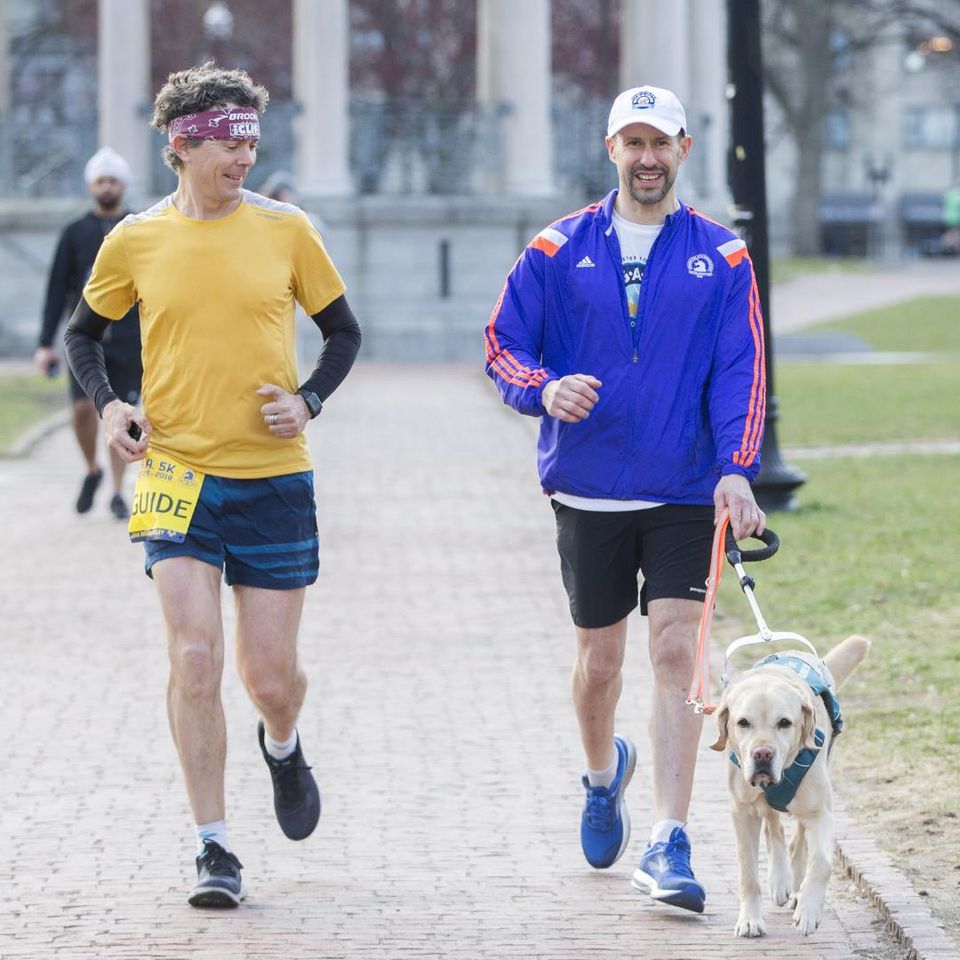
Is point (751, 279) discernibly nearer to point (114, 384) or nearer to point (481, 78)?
point (114, 384)

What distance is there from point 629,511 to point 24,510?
9.40 meters

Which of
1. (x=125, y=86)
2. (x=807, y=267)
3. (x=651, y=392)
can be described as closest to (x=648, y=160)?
(x=651, y=392)

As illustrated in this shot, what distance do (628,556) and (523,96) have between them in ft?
92.0

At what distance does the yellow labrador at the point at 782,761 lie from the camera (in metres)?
5.07

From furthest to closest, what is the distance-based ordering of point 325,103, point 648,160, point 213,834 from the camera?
point 325,103 < point 213,834 < point 648,160

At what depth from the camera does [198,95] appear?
5738 mm

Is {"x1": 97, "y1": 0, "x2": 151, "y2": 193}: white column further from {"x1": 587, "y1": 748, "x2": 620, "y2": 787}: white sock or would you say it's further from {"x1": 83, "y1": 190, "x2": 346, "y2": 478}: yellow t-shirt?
{"x1": 587, "y1": 748, "x2": 620, "y2": 787}: white sock

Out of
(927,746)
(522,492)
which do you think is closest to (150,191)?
(522,492)

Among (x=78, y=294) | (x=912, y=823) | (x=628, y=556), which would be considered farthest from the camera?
(x=78, y=294)

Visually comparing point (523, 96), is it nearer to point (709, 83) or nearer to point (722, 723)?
point (709, 83)

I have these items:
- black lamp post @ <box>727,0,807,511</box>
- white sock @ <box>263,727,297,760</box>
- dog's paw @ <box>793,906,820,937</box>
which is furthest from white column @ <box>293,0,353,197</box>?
dog's paw @ <box>793,906,820,937</box>

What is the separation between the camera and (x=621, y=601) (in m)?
5.84

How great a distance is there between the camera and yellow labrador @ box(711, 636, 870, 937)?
16.6 ft

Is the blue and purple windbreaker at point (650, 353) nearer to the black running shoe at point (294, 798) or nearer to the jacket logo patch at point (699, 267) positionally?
the jacket logo patch at point (699, 267)
